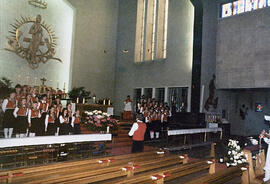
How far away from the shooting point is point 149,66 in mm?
17906

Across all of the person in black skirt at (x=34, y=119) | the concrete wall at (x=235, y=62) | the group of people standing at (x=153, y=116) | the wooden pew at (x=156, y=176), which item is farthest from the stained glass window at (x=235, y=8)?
the person in black skirt at (x=34, y=119)

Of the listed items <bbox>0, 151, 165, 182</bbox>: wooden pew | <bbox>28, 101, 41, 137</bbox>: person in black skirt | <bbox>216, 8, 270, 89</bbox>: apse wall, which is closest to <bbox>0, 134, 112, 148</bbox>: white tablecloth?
<bbox>0, 151, 165, 182</bbox>: wooden pew

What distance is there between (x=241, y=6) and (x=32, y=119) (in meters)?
13.5

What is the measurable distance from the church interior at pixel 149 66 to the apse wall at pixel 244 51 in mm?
57

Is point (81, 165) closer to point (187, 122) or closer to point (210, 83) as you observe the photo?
point (187, 122)

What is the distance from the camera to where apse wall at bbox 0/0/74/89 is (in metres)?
14.2

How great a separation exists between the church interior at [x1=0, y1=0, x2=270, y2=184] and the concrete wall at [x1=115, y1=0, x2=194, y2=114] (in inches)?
2.7

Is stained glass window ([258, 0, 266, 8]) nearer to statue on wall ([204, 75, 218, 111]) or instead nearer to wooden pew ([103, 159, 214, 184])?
statue on wall ([204, 75, 218, 111])

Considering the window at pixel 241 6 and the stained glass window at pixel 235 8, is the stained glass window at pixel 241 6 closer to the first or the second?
the window at pixel 241 6

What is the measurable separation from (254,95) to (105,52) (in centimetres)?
1119

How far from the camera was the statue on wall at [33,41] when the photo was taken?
14.5 metres

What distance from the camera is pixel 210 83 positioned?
15.3 meters

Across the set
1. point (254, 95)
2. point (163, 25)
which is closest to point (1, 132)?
point (163, 25)

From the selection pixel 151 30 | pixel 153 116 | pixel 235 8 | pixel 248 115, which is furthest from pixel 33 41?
pixel 248 115
